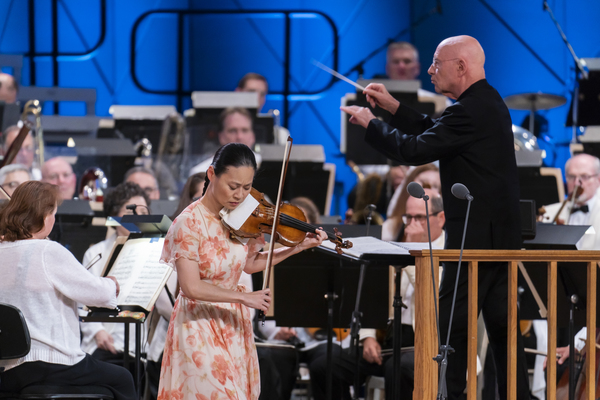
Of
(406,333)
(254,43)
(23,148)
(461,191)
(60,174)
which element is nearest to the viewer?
(461,191)

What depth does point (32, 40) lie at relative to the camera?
9477mm

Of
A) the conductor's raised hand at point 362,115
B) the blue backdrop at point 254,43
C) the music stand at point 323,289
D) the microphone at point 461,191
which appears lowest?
the music stand at point 323,289

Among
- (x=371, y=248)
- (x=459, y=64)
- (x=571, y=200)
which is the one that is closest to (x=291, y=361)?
(x=371, y=248)

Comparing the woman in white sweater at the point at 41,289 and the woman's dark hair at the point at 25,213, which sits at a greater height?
the woman's dark hair at the point at 25,213

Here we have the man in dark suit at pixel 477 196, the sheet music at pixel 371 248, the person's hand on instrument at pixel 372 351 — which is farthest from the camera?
the person's hand on instrument at pixel 372 351

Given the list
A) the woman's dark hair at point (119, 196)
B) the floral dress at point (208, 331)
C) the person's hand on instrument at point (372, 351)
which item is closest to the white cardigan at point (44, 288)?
the floral dress at point (208, 331)

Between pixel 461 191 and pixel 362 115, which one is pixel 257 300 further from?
pixel 362 115

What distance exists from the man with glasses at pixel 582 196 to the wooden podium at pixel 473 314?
2041mm

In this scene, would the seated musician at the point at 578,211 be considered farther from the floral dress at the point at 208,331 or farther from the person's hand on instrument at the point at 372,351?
the floral dress at the point at 208,331

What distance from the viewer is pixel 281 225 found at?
243cm

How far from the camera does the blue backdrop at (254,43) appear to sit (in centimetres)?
906

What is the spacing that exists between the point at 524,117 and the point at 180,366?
735cm

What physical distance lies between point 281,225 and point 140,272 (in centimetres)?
86

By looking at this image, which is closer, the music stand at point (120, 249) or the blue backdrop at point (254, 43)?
the music stand at point (120, 249)
